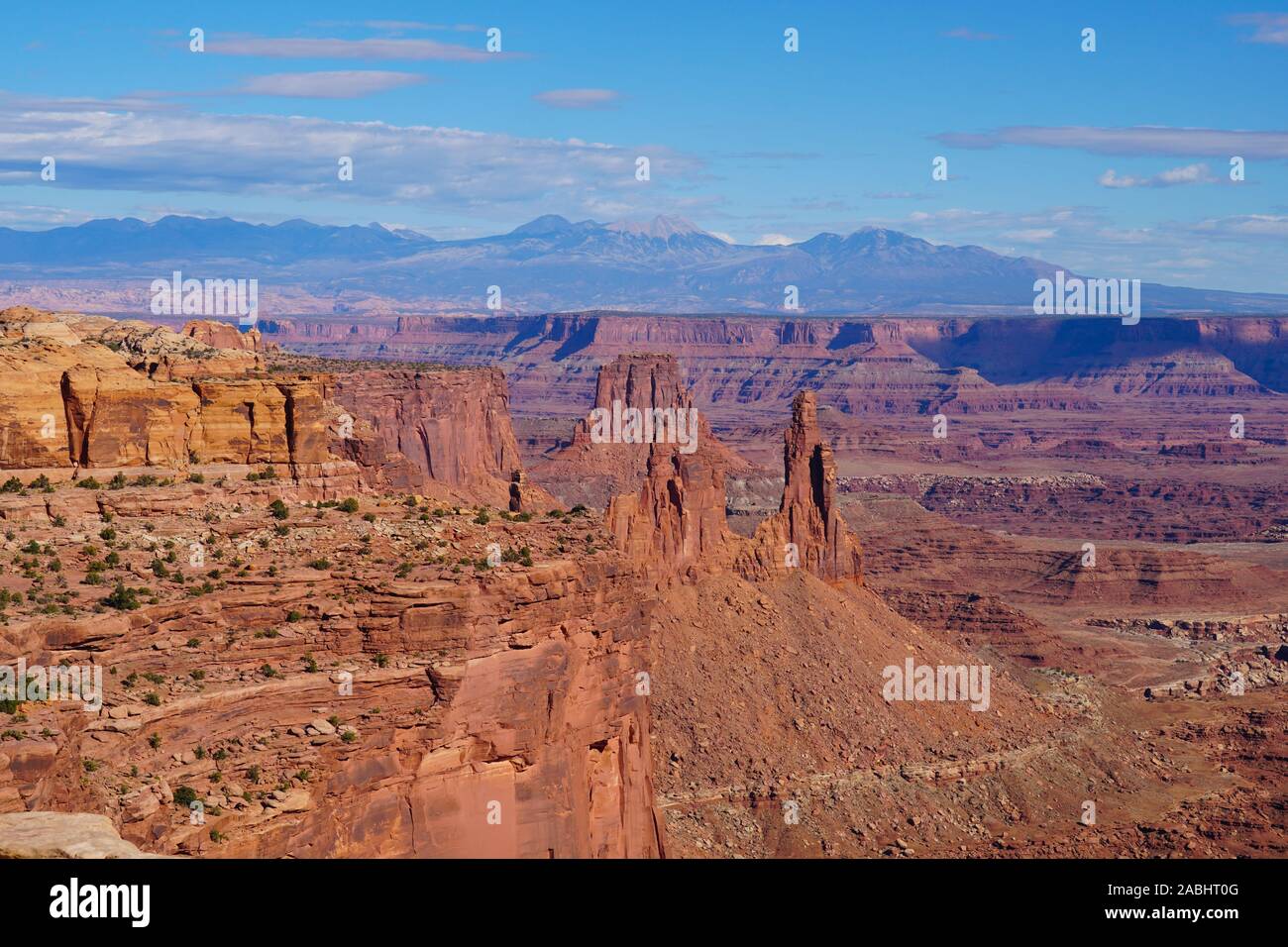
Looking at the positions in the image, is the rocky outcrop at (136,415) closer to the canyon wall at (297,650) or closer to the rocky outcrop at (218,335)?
the canyon wall at (297,650)

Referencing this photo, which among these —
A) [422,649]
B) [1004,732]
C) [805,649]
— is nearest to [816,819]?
[805,649]

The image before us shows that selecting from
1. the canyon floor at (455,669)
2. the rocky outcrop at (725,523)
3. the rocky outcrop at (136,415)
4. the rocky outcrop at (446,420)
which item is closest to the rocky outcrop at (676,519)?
the rocky outcrop at (725,523)

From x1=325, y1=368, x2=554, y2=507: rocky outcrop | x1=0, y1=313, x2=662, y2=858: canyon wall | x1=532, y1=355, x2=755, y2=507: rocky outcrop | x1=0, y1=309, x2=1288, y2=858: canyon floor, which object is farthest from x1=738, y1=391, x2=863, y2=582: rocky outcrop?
x1=0, y1=313, x2=662, y2=858: canyon wall

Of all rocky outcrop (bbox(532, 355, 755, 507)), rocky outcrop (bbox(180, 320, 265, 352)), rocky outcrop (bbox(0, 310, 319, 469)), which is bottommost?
rocky outcrop (bbox(532, 355, 755, 507))

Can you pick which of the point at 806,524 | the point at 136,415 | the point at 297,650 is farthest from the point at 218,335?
the point at 297,650

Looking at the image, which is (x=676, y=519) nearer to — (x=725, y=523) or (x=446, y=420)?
(x=725, y=523)

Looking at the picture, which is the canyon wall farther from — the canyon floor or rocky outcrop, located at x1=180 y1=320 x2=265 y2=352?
rocky outcrop, located at x1=180 y1=320 x2=265 y2=352

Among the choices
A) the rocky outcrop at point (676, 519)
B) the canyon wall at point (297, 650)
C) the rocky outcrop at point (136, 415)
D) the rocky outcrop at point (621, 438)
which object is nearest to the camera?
the canyon wall at point (297, 650)

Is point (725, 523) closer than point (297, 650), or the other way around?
point (297, 650)
